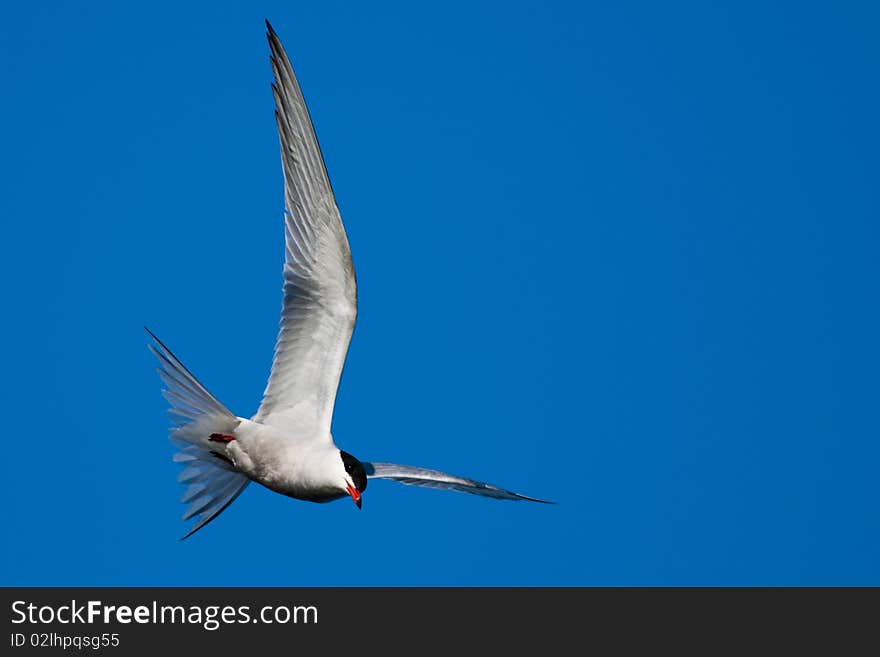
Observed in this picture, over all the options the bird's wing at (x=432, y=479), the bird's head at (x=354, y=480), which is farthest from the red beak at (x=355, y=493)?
the bird's wing at (x=432, y=479)

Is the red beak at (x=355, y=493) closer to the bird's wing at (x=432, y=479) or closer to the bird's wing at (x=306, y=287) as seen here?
the bird's wing at (x=306, y=287)

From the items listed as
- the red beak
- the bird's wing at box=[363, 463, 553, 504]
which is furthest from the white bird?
the bird's wing at box=[363, 463, 553, 504]

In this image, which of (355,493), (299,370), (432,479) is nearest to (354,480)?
(355,493)

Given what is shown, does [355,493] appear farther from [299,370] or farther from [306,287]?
[306,287]

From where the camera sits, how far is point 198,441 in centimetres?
911

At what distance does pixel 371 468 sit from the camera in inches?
375

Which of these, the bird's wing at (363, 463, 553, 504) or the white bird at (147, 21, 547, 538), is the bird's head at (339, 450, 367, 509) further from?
the bird's wing at (363, 463, 553, 504)

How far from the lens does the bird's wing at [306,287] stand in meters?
8.40

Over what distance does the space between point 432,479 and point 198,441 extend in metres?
1.70

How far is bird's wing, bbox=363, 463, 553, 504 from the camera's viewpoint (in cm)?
952

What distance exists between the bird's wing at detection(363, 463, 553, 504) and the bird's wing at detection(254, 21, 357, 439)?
80 centimetres

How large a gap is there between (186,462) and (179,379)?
2.53 ft
